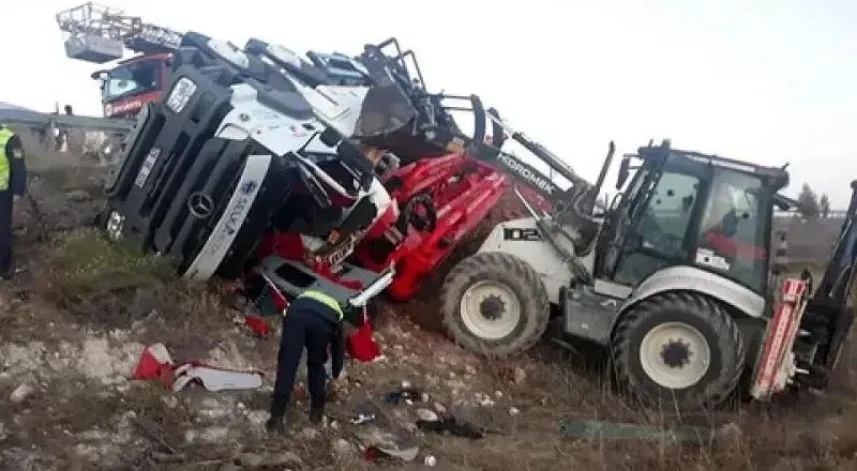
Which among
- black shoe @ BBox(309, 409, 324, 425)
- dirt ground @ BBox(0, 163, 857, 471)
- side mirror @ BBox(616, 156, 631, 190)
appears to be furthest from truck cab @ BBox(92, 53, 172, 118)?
black shoe @ BBox(309, 409, 324, 425)

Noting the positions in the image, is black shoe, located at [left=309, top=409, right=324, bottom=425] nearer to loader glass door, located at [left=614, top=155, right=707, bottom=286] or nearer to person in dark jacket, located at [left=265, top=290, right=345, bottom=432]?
person in dark jacket, located at [left=265, top=290, right=345, bottom=432]

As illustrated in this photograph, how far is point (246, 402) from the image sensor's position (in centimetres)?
674

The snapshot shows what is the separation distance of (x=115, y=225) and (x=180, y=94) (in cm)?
137

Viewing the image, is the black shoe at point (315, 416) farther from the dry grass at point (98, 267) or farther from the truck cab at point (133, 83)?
the truck cab at point (133, 83)

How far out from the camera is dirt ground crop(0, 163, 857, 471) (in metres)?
5.82

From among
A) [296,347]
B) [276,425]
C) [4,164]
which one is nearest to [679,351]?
[296,347]

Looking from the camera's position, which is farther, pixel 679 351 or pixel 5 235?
pixel 5 235

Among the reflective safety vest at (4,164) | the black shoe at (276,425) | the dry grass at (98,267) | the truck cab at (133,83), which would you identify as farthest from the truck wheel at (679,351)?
the truck cab at (133,83)

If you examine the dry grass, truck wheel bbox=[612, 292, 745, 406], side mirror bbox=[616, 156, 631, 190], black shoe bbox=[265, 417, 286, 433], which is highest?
side mirror bbox=[616, 156, 631, 190]

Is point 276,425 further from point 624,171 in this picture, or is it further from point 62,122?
point 62,122

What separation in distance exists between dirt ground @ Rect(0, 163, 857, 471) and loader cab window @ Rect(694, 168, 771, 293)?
1.15m

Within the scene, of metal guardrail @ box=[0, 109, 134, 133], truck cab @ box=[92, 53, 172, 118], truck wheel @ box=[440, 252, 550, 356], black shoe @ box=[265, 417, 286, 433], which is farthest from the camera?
truck cab @ box=[92, 53, 172, 118]

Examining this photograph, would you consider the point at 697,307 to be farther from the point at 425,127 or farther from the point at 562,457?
the point at 425,127

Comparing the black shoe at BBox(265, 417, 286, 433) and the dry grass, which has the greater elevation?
the dry grass
